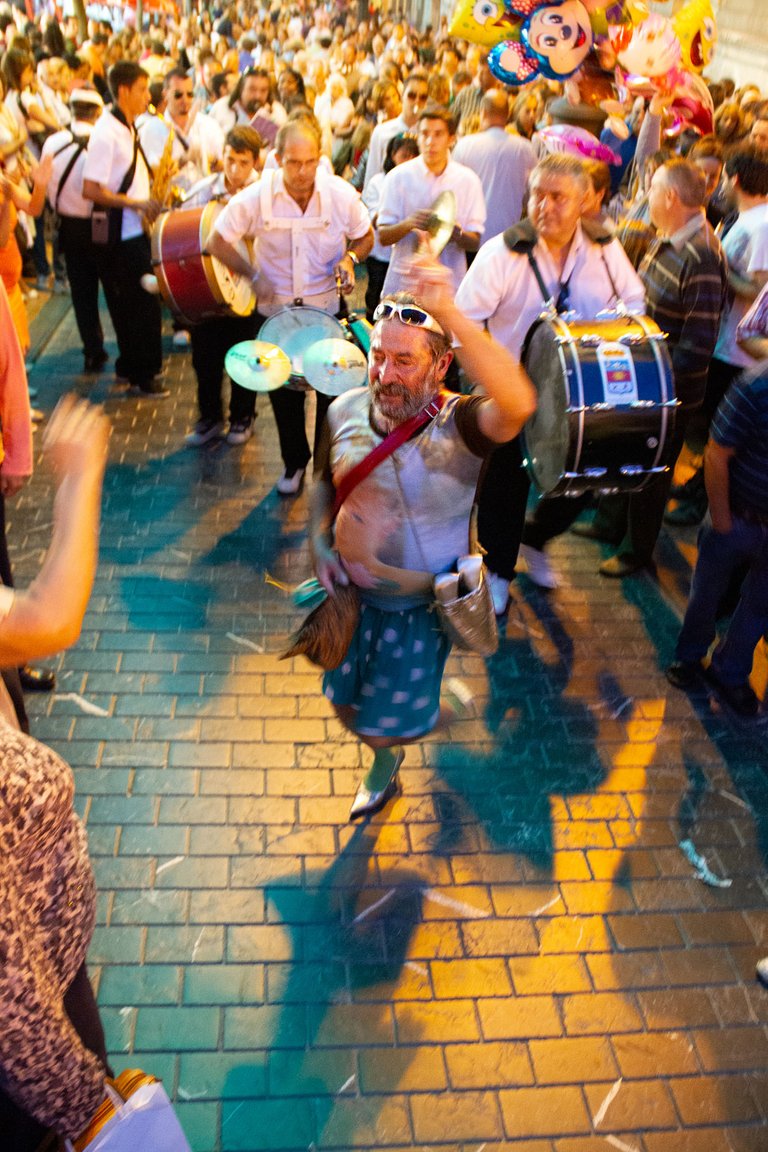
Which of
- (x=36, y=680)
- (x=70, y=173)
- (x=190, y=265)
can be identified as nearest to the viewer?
(x=36, y=680)

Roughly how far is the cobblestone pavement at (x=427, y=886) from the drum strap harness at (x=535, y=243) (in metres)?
1.56

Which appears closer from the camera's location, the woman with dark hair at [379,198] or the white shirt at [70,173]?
the white shirt at [70,173]

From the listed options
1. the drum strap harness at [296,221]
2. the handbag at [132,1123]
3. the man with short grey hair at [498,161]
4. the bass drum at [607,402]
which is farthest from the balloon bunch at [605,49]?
the handbag at [132,1123]

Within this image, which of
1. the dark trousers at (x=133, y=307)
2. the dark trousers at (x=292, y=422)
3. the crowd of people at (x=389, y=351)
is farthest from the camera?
the dark trousers at (x=133, y=307)

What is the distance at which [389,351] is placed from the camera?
2.61 m

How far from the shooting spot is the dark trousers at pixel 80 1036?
6.16 feet

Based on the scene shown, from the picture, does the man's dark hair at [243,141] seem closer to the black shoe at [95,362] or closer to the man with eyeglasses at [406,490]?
the black shoe at [95,362]

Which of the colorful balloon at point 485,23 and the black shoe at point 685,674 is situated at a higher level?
the colorful balloon at point 485,23

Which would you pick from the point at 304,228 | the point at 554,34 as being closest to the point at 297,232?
the point at 304,228

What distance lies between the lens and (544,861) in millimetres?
3412

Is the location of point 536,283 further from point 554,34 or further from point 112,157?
point 554,34

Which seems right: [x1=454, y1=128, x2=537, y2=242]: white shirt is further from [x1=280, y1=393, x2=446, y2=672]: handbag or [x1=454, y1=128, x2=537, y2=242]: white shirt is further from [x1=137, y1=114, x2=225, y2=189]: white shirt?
[x1=280, y1=393, x2=446, y2=672]: handbag

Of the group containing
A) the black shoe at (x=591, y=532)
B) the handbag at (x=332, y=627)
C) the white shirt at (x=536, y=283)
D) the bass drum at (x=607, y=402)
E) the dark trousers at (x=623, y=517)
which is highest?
the white shirt at (x=536, y=283)

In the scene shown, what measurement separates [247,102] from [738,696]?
22.7ft
